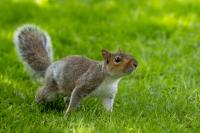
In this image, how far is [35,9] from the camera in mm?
8539

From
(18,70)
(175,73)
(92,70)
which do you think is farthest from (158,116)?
(18,70)

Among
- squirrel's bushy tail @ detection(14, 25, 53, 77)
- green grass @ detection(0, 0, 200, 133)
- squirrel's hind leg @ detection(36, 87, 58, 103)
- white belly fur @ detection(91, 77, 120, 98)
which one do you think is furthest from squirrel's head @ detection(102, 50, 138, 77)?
squirrel's bushy tail @ detection(14, 25, 53, 77)

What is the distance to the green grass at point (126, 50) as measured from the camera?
480 cm

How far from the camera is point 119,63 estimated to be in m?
4.82

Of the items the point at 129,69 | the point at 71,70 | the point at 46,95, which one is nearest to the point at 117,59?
the point at 129,69

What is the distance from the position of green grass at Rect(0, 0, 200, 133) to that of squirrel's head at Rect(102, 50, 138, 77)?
0.36 metres

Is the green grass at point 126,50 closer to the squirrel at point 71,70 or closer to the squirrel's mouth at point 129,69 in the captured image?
the squirrel at point 71,70

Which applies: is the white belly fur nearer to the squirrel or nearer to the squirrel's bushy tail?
the squirrel

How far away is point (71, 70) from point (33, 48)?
786mm

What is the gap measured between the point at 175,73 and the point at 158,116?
1.54 metres

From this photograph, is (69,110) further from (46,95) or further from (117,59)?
(117,59)

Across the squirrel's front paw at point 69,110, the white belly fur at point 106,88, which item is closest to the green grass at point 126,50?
the squirrel's front paw at point 69,110

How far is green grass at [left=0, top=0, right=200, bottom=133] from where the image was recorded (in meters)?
4.80

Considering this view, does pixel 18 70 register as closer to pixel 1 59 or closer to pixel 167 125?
pixel 1 59
